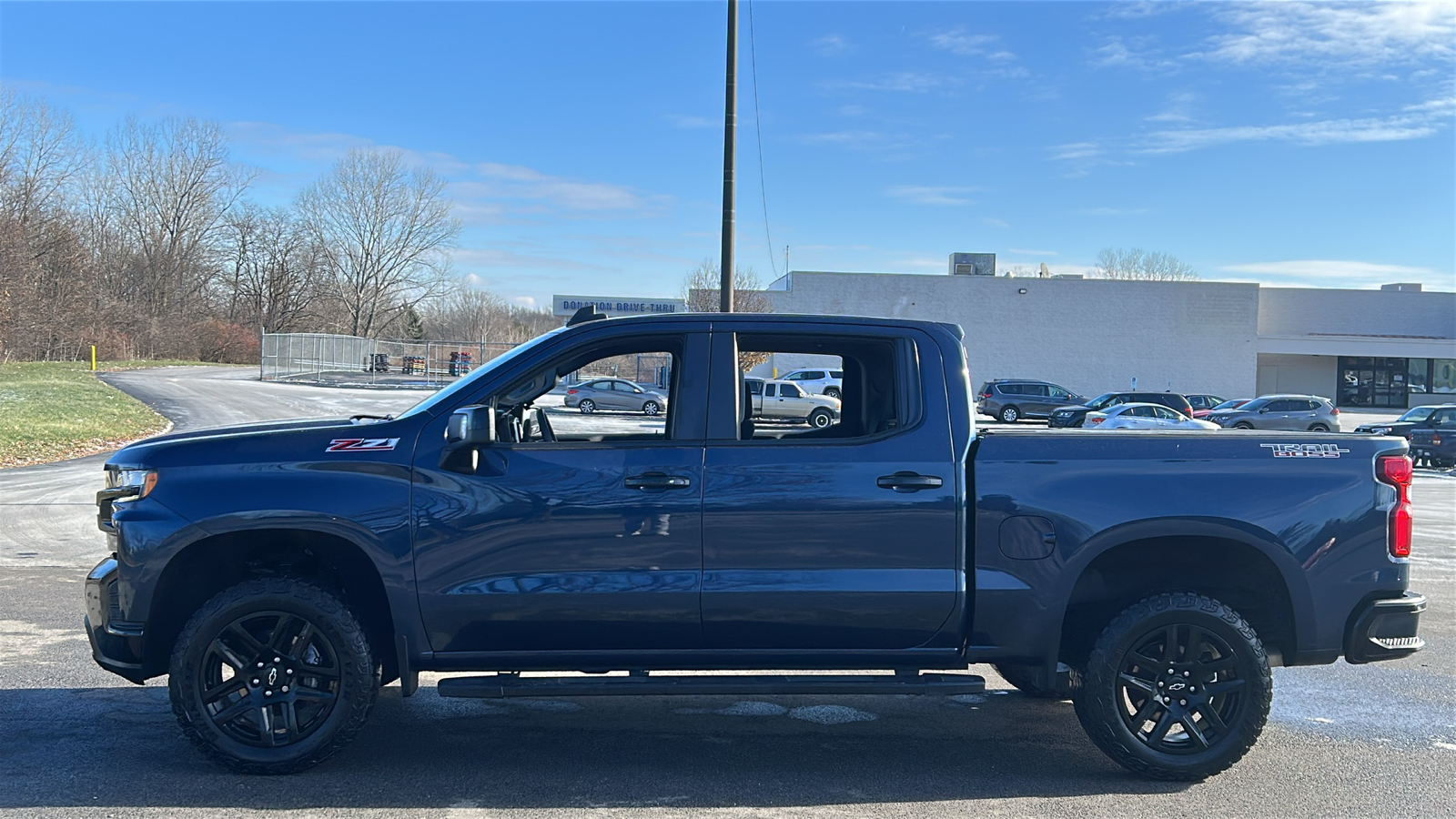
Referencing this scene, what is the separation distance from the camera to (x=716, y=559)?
4.28 m

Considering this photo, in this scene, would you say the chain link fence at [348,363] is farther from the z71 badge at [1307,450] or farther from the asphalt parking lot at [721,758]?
the z71 badge at [1307,450]

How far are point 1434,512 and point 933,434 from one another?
14.8m

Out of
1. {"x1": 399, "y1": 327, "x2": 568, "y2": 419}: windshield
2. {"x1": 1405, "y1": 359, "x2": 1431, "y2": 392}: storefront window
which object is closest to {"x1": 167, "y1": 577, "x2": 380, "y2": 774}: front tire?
{"x1": 399, "y1": 327, "x2": 568, "y2": 419}: windshield

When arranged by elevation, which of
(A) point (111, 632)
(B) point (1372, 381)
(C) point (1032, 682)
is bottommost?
(C) point (1032, 682)

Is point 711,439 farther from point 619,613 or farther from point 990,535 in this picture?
point 990,535

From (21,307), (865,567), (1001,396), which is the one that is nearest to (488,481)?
(865,567)

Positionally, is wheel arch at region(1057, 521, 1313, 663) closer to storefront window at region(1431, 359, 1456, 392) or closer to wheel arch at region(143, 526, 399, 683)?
wheel arch at region(143, 526, 399, 683)

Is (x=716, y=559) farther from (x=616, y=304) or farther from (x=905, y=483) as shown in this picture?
(x=616, y=304)

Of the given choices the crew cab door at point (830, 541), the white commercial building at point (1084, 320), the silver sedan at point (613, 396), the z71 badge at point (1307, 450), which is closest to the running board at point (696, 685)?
the crew cab door at point (830, 541)

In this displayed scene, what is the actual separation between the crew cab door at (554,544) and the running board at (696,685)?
18cm

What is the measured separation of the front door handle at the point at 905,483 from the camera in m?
4.31

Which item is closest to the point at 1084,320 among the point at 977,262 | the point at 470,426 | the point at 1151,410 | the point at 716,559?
the point at 977,262

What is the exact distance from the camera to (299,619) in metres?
4.31

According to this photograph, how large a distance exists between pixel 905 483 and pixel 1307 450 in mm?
1824
